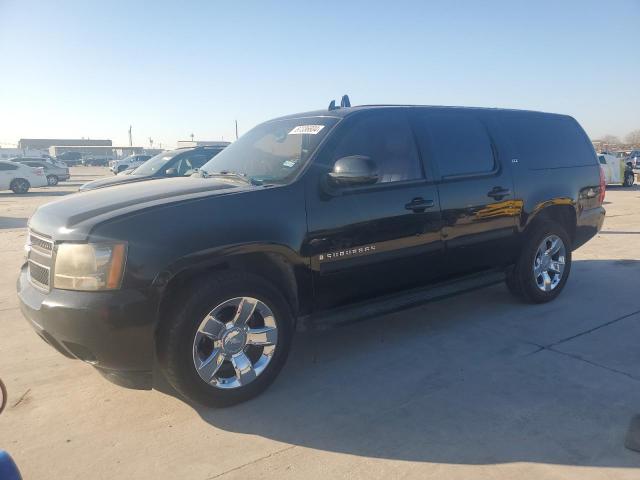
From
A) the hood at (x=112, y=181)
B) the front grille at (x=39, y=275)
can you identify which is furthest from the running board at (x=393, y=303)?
the hood at (x=112, y=181)

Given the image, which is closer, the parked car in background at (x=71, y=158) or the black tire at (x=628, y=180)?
the black tire at (x=628, y=180)

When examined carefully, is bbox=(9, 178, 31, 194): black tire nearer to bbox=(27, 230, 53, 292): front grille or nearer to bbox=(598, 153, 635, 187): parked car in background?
bbox=(27, 230, 53, 292): front grille

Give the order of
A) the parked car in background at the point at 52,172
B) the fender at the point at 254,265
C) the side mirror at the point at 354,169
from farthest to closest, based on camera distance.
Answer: the parked car in background at the point at 52,172 → the side mirror at the point at 354,169 → the fender at the point at 254,265

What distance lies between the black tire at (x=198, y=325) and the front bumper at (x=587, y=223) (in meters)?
3.76

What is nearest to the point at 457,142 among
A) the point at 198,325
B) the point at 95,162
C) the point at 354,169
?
the point at 354,169

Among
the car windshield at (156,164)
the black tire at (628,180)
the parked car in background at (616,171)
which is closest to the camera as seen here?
the car windshield at (156,164)

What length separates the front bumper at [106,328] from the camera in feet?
9.12

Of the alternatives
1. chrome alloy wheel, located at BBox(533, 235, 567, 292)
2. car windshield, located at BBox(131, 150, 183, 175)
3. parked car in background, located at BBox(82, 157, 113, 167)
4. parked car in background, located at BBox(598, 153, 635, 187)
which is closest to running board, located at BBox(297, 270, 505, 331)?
chrome alloy wheel, located at BBox(533, 235, 567, 292)

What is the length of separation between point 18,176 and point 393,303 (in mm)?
24253

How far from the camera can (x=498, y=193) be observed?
15.0ft

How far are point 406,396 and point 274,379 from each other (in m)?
0.89

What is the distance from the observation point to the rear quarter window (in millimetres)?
4957

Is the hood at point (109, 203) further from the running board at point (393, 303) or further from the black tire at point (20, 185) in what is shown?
the black tire at point (20, 185)

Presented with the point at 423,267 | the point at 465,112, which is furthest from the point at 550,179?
the point at 423,267
